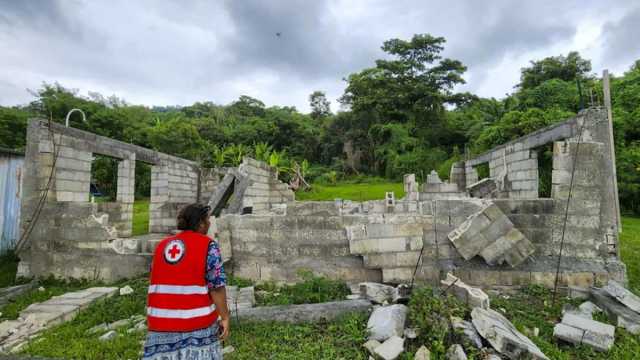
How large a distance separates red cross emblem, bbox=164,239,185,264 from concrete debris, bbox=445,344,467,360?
2740 mm

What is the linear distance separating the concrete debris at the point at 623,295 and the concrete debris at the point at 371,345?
348 centimetres

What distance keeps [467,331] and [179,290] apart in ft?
9.68

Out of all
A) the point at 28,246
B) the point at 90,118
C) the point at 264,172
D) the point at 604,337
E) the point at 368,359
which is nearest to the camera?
the point at 368,359

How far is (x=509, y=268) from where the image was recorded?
4.64 metres

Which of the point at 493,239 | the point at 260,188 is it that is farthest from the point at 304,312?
the point at 260,188

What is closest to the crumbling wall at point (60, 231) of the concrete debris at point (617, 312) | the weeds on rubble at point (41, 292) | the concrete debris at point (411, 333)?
the weeds on rubble at point (41, 292)

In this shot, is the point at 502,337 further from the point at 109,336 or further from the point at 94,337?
the point at 94,337

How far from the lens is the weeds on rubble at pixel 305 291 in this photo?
4.43 m

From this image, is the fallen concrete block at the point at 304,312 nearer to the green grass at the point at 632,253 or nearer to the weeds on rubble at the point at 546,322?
the weeds on rubble at the point at 546,322

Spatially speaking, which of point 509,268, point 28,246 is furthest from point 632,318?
point 28,246

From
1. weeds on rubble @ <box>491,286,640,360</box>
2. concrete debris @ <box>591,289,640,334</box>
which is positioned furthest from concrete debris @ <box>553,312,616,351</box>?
concrete debris @ <box>591,289,640,334</box>

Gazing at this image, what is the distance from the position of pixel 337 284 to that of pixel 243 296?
149 centimetres

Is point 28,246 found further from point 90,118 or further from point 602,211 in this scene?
point 90,118

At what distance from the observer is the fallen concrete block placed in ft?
12.9
